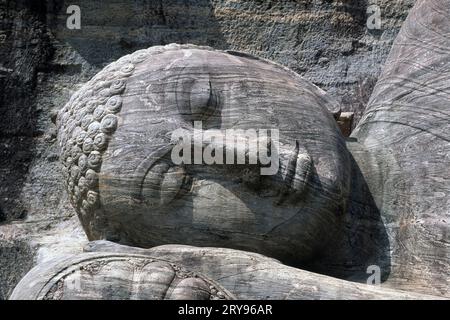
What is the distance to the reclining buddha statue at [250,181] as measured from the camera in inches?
117

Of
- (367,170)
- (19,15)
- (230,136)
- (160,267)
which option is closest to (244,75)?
(230,136)

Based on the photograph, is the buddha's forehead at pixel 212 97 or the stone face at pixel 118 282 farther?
the buddha's forehead at pixel 212 97

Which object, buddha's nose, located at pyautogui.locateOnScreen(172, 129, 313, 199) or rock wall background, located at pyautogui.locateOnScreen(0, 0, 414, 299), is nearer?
buddha's nose, located at pyautogui.locateOnScreen(172, 129, 313, 199)

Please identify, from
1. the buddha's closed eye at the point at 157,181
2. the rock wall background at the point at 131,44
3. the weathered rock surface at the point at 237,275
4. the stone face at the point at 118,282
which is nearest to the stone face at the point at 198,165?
the buddha's closed eye at the point at 157,181

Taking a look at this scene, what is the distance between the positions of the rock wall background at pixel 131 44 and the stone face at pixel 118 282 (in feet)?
3.53

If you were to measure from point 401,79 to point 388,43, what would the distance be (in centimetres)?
70

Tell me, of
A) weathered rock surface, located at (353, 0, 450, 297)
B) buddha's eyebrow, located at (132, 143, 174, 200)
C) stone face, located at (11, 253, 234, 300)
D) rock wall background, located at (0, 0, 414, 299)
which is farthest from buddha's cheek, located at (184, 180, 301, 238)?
rock wall background, located at (0, 0, 414, 299)

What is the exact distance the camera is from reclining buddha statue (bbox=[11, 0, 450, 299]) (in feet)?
9.79

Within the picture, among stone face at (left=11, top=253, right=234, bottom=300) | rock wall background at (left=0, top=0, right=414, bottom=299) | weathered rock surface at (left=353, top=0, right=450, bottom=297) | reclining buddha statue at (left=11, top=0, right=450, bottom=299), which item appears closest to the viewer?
stone face at (left=11, top=253, right=234, bottom=300)

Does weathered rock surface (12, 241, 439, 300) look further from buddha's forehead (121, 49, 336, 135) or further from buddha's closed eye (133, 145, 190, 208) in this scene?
buddha's forehead (121, 49, 336, 135)

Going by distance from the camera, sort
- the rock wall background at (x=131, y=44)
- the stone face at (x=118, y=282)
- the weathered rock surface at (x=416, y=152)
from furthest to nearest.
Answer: the rock wall background at (x=131, y=44), the weathered rock surface at (x=416, y=152), the stone face at (x=118, y=282)

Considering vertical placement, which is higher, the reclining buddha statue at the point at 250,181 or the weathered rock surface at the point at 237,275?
the reclining buddha statue at the point at 250,181

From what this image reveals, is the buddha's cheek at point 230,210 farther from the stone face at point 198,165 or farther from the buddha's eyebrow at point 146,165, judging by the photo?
the buddha's eyebrow at point 146,165
